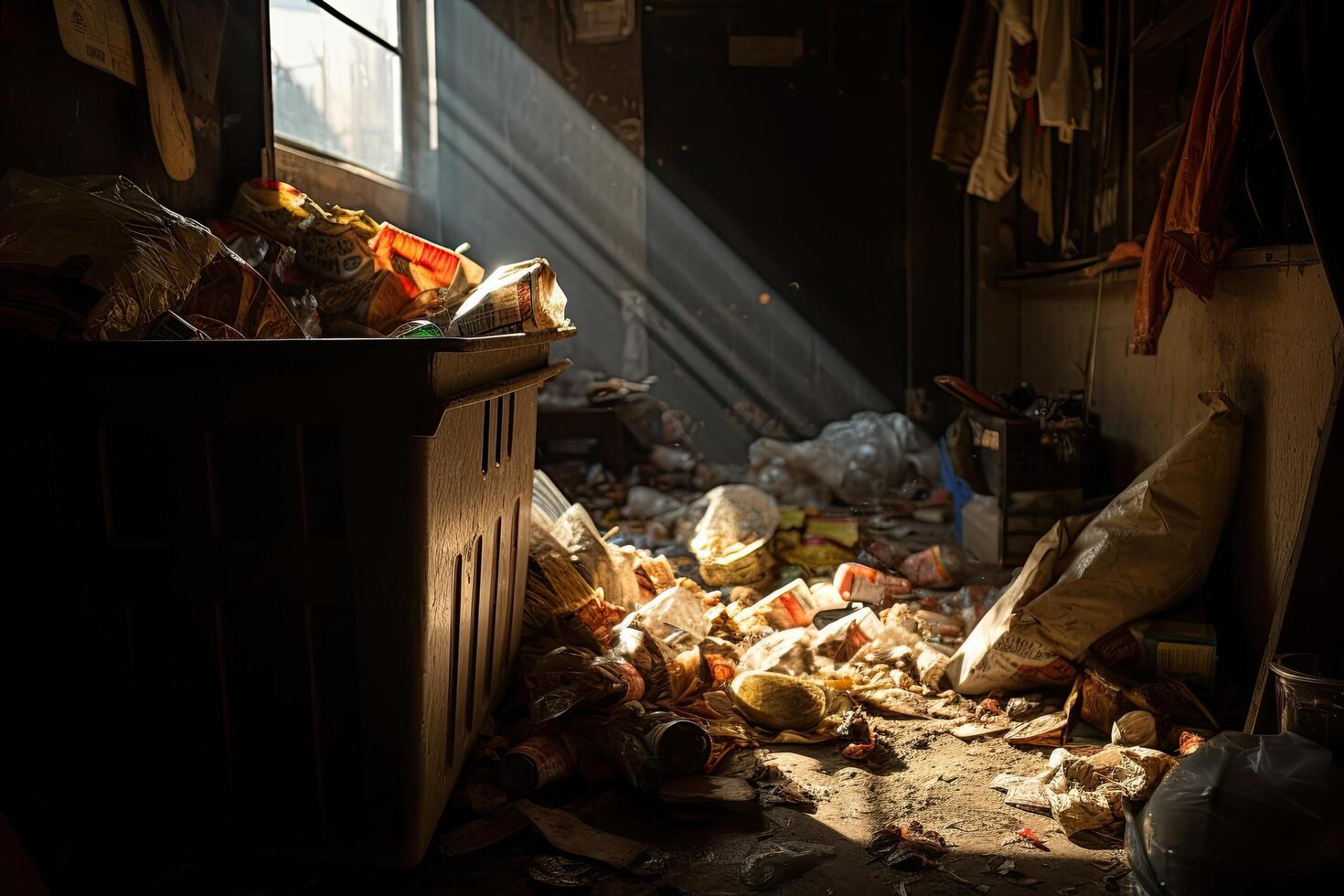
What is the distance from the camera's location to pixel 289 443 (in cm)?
154

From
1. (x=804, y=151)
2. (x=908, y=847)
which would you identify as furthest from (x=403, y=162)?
(x=908, y=847)

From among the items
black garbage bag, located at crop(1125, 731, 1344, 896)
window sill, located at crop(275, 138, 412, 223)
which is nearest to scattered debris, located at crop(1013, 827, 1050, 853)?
black garbage bag, located at crop(1125, 731, 1344, 896)

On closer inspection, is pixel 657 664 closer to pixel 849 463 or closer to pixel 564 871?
pixel 564 871

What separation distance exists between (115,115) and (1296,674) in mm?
2963

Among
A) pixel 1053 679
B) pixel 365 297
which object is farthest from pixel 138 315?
pixel 1053 679

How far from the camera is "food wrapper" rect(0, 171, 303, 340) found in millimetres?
1712

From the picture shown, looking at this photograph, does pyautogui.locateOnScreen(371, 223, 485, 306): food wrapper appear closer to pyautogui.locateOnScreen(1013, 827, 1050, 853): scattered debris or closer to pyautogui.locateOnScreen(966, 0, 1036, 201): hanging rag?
pyautogui.locateOnScreen(1013, 827, 1050, 853): scattered debris

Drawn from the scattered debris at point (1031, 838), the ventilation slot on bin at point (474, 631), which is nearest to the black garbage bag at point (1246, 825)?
the scattered debris at point (1031, 838)

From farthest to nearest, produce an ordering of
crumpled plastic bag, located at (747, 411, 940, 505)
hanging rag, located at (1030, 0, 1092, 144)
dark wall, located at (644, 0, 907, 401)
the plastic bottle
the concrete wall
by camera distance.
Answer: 1. dark wall, located at (644, 0, 907, 401)
2. crumpled plastic bag, located at (747, 411, 940, 505)
3. hanging rag, located at (1030, 0, 1092, 144)
4. the concrete wall
5. the plastic bottle

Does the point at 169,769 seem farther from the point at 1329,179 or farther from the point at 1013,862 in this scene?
the point at 1329,179

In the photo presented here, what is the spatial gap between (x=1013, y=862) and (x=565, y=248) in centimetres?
539

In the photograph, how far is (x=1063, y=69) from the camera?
4.52m

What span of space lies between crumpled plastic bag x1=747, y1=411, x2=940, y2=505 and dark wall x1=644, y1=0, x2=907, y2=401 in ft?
2.27

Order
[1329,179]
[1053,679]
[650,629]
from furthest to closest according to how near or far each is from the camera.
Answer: [650,629] → [1053,679] → [1329,179]
